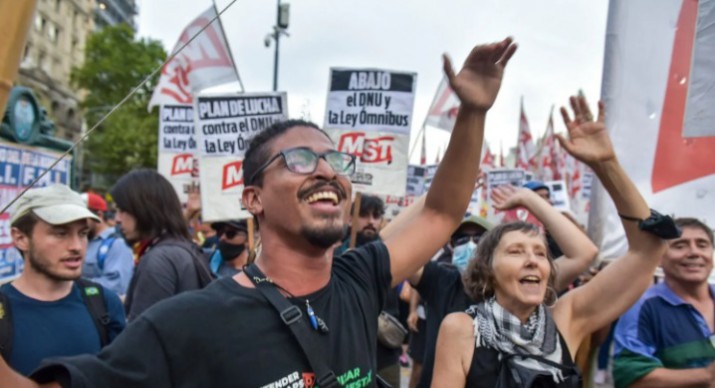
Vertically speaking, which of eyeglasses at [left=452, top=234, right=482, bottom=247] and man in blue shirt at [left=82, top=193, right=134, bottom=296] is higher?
eyeglasses at [left=452, top=234, right=482, bottom=247]

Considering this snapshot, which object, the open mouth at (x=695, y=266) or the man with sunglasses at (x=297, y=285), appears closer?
the man with sunglasses at (x=297, y=285)

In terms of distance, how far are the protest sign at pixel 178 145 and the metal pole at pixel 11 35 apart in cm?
623

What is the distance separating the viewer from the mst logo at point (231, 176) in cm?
512

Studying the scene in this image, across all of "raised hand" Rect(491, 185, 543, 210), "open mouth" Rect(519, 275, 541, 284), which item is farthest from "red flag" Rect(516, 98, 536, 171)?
"open mouth" Rect(519, 275, 541, 284)

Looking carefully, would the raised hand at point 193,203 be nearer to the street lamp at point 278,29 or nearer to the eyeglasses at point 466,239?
the eyeglasses at point 466,239

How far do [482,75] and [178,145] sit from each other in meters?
5.52

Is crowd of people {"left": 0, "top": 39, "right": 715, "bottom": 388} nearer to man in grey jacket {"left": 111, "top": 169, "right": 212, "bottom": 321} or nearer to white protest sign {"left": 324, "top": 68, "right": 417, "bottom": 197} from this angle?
man in grey jacket {"left": 111, "top": 169, "right": 212, "bottom": 321}

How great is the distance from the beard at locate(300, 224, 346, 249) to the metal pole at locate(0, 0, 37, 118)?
969mm

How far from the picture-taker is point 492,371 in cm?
242

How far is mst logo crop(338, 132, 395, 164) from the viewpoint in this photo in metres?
5.75

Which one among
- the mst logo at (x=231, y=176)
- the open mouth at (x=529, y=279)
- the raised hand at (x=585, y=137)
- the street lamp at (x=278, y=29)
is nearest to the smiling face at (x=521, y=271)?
the open mouth at (x=529, y=279)

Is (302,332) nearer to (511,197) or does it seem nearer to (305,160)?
(305,160)

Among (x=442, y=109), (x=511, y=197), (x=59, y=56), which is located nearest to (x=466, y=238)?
(x=511, y=197)

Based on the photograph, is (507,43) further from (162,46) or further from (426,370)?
(162,46)
